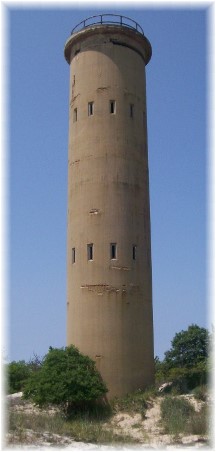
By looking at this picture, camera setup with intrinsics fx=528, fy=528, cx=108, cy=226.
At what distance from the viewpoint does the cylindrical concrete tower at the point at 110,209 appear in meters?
24.7

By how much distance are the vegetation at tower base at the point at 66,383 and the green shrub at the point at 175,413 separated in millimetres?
2926

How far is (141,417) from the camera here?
21859mm

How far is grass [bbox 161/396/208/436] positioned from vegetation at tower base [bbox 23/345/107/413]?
9.94ft

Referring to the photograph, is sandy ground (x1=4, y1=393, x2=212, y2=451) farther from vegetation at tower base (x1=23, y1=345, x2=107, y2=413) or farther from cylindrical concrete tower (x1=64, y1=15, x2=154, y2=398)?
cylindrical concrete tower (x1=64, y1=15, x2=154, y2=398)

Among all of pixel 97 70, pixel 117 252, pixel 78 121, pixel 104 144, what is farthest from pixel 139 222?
pixel 97 70

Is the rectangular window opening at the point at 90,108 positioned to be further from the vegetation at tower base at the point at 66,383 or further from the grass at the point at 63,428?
the grass at the point at 63,428

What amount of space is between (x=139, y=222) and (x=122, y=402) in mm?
8608

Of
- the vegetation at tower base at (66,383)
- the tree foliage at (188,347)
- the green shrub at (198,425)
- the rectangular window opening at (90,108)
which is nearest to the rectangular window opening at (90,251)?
the vegetation at tower base at (66,383)

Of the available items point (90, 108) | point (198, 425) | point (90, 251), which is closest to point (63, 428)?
point (198, 425)

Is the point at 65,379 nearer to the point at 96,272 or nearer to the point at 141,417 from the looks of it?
the point at 141,417

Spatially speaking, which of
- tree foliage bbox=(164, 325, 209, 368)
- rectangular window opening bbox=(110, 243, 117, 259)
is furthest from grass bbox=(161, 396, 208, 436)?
tree foliage bbox=(164, 325, 209, 368)

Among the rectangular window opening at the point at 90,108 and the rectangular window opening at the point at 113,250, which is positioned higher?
the rectangular window opening at the point at 90,108

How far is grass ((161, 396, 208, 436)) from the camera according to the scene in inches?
742

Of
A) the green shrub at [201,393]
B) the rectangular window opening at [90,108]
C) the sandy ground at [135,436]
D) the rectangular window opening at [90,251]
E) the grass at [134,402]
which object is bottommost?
the sandy ground at [135,436]
